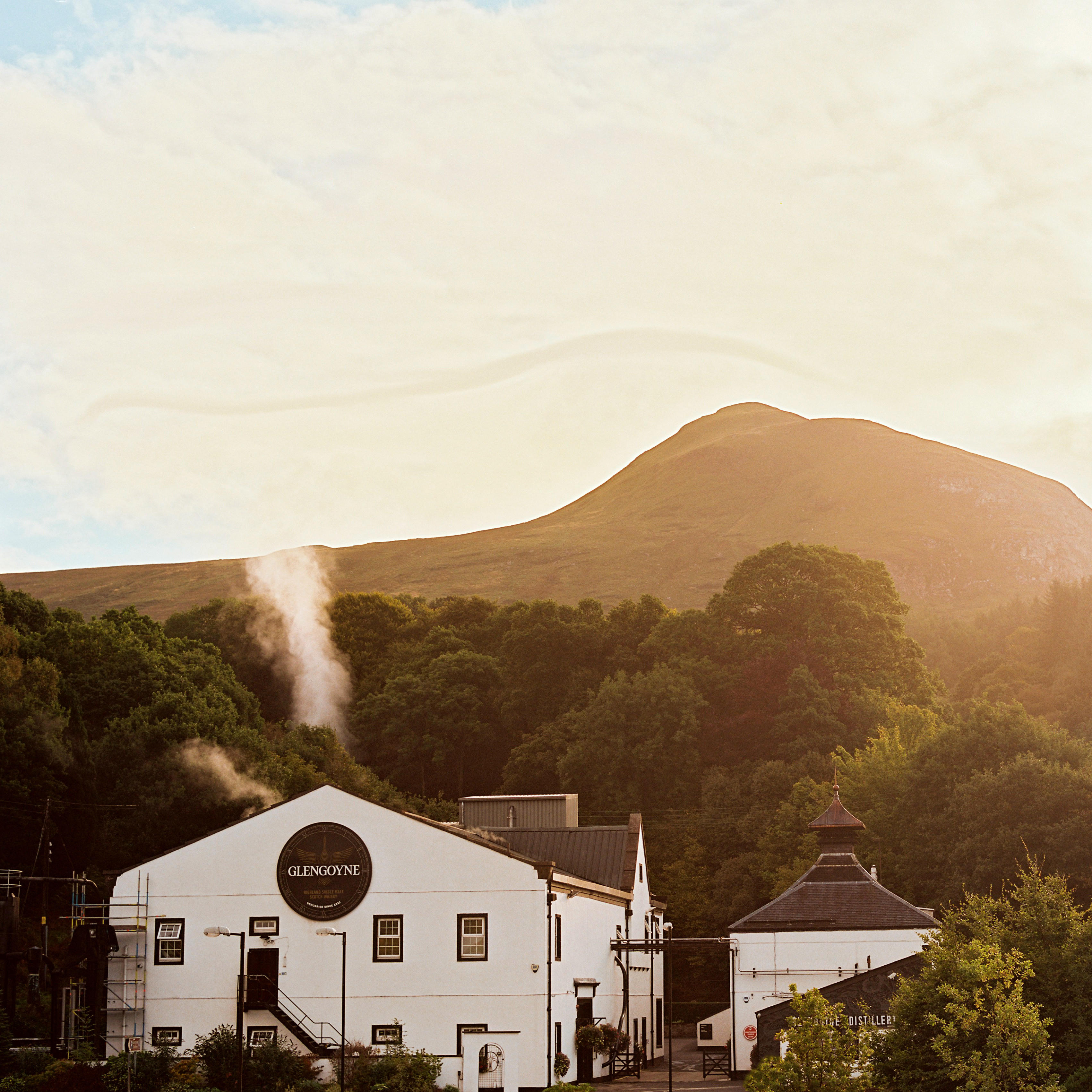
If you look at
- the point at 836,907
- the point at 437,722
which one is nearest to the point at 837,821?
the point at 836,907

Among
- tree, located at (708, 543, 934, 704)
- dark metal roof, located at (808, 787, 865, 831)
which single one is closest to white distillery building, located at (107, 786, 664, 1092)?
dark metal roof, located at (808, 787, 865, 831)

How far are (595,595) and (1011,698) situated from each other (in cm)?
8056

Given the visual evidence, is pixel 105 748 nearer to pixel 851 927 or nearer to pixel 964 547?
pixel 851 927

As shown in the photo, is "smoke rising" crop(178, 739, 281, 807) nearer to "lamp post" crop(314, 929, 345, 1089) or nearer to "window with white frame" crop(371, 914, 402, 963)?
"lamp post" crop(314, 929, 345, 1089)

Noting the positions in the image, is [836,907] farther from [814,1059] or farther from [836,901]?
[814,1059]

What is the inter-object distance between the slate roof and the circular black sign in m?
13.8

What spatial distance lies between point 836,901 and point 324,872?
18.6 meters

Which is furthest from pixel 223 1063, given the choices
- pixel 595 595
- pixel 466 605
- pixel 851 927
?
pixel 595 595

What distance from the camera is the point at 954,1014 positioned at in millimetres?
27750

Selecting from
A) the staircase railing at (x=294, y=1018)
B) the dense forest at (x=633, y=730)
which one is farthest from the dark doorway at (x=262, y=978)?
the dense forest at (x=633, y=730)

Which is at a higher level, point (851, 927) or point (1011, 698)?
point (1011, 698)

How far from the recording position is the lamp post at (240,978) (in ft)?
121

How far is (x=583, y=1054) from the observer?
46.7 m

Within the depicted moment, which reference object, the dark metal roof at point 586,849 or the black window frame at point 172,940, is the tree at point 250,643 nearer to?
the dark metal roof at point 586,849
